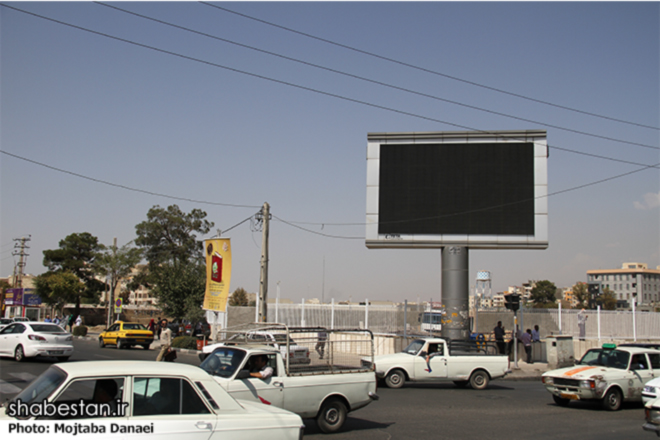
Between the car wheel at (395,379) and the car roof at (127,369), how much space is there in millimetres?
11869

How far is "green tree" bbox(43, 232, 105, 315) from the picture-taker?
7562 centimetres

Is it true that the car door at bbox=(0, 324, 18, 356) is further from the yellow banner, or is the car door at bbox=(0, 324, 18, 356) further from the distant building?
the distant building

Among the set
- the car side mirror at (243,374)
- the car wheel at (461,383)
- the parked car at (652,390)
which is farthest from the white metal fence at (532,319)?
the car side mirror at (243,374)

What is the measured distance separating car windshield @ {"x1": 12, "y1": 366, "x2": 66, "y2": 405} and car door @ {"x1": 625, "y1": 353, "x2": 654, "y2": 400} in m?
13.3

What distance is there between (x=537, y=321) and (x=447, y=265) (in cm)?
696

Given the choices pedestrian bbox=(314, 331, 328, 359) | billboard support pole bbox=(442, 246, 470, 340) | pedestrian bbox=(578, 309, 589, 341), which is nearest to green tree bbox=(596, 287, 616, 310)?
pedestrian bbox=(578, 309, 589, 341)

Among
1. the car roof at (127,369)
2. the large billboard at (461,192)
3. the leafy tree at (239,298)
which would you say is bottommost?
the leafy tree at (239,298)

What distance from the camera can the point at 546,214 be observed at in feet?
84.3

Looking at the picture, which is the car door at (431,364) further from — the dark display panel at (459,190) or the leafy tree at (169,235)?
the leafy tree at (169,235)

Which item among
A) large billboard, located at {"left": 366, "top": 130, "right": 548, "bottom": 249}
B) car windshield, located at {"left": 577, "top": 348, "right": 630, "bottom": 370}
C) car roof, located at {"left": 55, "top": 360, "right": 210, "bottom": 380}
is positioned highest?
large billboard, located at {"left": 366, "top": 130, "right": 548, "bottom": 249}

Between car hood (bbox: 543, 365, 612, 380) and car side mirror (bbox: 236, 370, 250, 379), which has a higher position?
car side mirror (bbox: 236, 370, 250, 379)

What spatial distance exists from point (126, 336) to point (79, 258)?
170 ft

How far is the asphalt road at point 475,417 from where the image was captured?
10.4m

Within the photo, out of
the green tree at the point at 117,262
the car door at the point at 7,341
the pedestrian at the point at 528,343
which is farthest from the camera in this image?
the green tree at the point at 117,262
